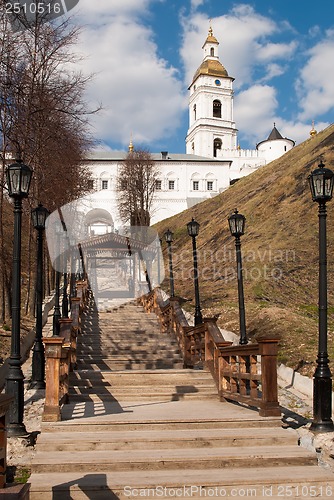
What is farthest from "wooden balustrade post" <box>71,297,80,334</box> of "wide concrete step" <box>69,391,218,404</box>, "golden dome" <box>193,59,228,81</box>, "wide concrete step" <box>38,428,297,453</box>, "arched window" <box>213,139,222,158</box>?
"golden dome" <box>193,59,228,81</box>

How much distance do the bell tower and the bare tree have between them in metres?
25.6

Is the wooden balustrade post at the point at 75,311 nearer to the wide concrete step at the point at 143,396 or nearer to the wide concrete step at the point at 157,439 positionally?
the wide concrete step at the point at 143,396

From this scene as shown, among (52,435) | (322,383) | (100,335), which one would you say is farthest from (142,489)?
(100,335)

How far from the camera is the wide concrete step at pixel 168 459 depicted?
7.02 m

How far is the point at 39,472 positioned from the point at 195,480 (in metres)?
1.97

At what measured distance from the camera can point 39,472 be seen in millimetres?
6961

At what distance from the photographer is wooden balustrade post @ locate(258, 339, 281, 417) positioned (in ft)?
29.1

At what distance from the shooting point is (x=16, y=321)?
923 centimetres

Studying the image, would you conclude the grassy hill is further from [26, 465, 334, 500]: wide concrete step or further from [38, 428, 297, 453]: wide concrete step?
[26, 465, 334, 500]: wide concrete step

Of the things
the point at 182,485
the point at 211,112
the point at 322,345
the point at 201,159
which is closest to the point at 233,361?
the point at 322,345

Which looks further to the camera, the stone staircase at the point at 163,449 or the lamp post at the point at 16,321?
the lamp post at the point at 16,321

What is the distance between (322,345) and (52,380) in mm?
4590

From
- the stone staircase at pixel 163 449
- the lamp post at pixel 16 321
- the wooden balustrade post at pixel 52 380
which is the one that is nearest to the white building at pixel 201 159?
the stone staircase at pixel 163 449

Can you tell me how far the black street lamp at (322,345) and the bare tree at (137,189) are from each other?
2123 inches
